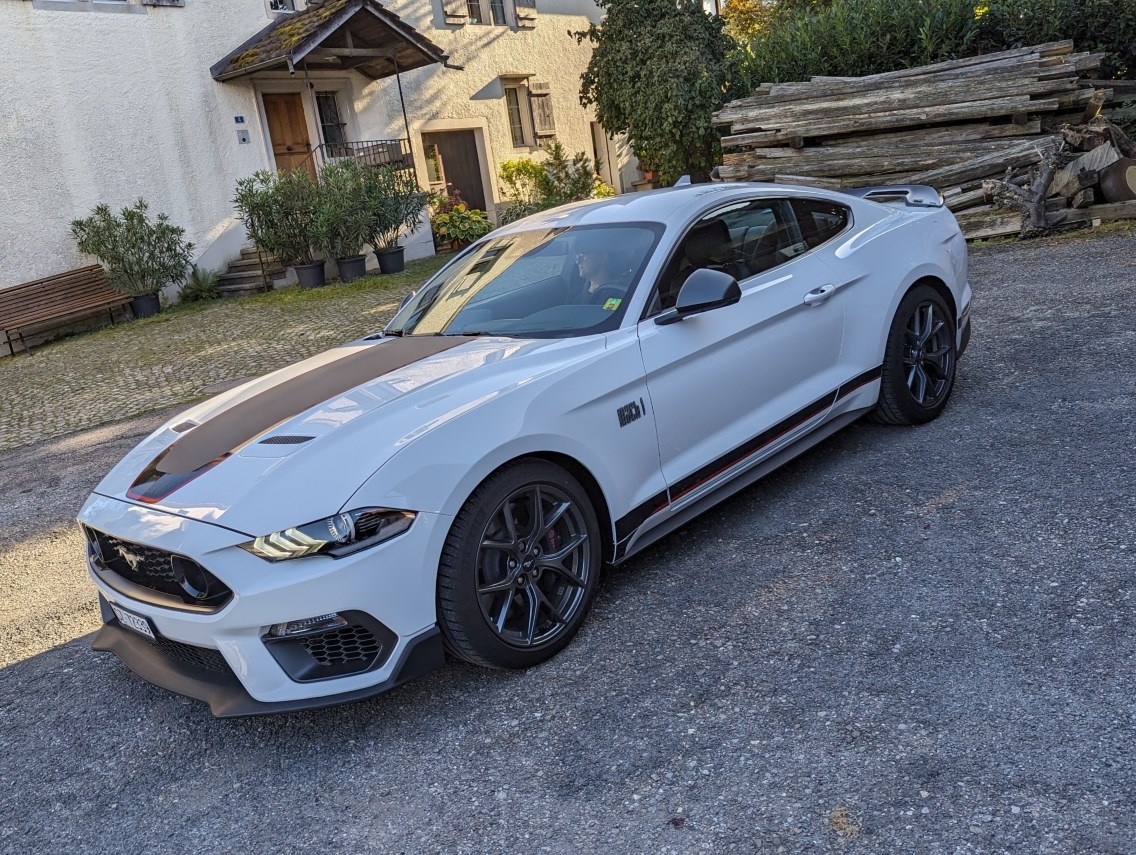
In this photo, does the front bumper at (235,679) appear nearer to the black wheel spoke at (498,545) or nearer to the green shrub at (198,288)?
the black wheel spoke at (498,545)

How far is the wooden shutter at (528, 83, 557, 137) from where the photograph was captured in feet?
74.2

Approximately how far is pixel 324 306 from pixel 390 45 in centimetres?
675

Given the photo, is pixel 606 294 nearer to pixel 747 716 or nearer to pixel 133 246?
pixel 747 716

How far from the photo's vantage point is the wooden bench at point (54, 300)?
13.9 m

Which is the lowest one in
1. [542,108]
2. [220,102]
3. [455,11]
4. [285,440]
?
[285,440]

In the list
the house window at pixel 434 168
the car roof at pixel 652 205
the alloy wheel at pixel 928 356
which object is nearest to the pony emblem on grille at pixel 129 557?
Result: the car roof at pixel 652 205

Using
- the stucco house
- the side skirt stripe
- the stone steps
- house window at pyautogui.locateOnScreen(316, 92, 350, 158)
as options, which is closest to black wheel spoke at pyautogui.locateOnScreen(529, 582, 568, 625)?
the side skirt stripe

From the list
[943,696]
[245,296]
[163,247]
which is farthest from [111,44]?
[943,696]

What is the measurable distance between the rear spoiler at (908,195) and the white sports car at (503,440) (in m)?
0.55

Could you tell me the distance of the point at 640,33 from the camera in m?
17.9

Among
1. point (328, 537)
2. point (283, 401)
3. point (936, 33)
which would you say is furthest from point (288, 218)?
point (328, 537)

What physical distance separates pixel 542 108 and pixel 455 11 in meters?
3.32

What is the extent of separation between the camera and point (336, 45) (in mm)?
17312

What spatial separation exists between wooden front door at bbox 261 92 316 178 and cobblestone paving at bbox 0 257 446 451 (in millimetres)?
3764
